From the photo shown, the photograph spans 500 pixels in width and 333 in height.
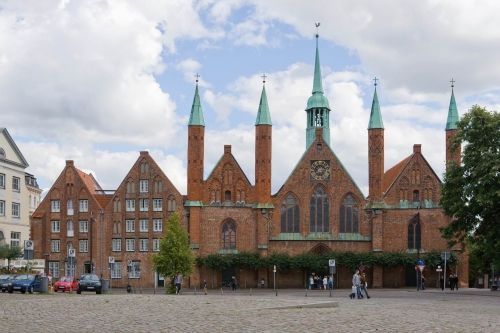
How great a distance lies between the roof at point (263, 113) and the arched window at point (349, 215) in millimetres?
11444

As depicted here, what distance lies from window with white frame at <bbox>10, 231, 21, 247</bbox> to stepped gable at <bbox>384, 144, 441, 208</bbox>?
123 feet

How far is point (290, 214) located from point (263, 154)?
6729 mm

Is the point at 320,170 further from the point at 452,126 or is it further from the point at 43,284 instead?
the point at 43,284

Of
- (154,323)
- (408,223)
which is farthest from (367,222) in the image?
(154,323)

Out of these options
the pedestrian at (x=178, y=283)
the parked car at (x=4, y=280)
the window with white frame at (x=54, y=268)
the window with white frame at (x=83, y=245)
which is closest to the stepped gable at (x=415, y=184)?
the pedestrian at (x=178, y=283)

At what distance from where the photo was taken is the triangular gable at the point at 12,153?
240 ft

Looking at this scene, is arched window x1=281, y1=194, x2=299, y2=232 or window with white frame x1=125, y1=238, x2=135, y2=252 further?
window with white frame x1=125, y1=238, x2=135, y2=252

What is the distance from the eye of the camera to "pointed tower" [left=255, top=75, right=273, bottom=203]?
249ft

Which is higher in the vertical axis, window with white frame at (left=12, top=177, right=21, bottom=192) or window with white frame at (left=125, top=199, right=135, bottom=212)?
window with white frame at (left=12, top=177, right=21, bottom=192)

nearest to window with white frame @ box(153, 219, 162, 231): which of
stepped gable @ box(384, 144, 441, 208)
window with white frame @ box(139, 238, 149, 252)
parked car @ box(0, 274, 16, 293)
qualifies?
window with white frame @ box(139, 238, 149, 252)

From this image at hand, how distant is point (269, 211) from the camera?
76.0 m

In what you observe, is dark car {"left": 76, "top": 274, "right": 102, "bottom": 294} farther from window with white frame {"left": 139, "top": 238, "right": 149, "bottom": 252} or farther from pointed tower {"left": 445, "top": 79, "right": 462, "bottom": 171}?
pointed tower {"left": 445, "top": 79, "right": 462, "bottom": 171}

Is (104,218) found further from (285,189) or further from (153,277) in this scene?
(285,189)

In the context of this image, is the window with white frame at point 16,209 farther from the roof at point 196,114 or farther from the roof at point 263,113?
the roof at point 263,113
